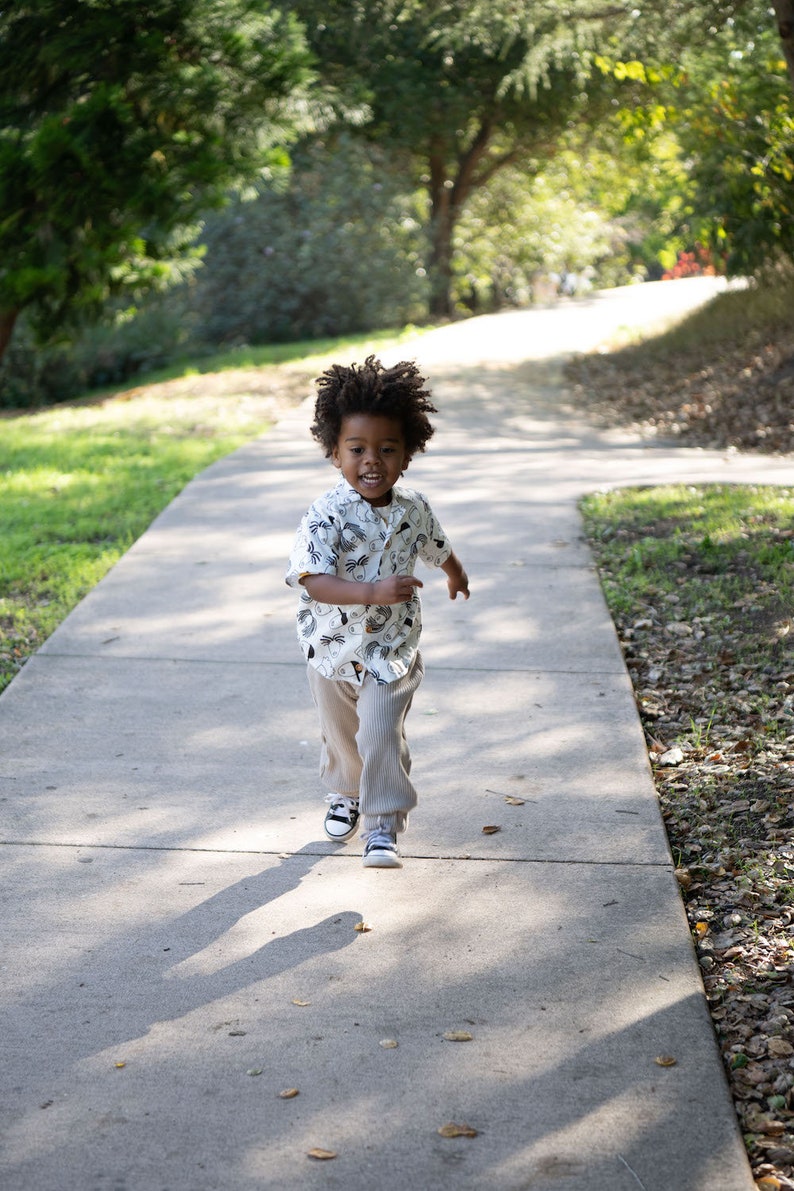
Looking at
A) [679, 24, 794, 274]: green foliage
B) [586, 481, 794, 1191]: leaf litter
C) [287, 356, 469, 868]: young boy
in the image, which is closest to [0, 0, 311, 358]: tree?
[586, 481, 794, 1191]: leaf litter

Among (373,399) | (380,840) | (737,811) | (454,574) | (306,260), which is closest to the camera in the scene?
(373,399)

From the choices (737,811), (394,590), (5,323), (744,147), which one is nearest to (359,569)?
(394,590)

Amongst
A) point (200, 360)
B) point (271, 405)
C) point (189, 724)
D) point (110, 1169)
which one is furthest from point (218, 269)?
point (110, 1169)

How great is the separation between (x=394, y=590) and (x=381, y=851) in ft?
2.58

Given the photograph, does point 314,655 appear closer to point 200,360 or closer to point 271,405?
point 271,405

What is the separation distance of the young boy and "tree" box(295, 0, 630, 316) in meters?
12.2

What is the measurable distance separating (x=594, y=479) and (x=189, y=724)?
4960mm

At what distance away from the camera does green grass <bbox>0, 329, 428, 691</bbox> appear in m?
6.66

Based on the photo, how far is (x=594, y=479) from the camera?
935 cm

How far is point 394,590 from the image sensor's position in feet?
11.5

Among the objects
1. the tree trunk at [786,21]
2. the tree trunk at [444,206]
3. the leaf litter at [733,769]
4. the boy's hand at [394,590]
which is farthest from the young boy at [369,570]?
the tree trunk at [444,206]

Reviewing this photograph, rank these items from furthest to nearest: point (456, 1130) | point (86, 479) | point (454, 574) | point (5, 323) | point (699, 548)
→ 1. point (86, 479)
2. point (5, 323)
3. point (699, 548)
4. point (454, 574)
5. point (456, 1130)

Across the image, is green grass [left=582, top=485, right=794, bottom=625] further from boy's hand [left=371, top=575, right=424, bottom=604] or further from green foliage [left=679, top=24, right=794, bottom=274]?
green foliage [left=679, top=24, right=794, bottom=274]

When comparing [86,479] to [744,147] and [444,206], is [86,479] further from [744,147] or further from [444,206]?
[444,206]
